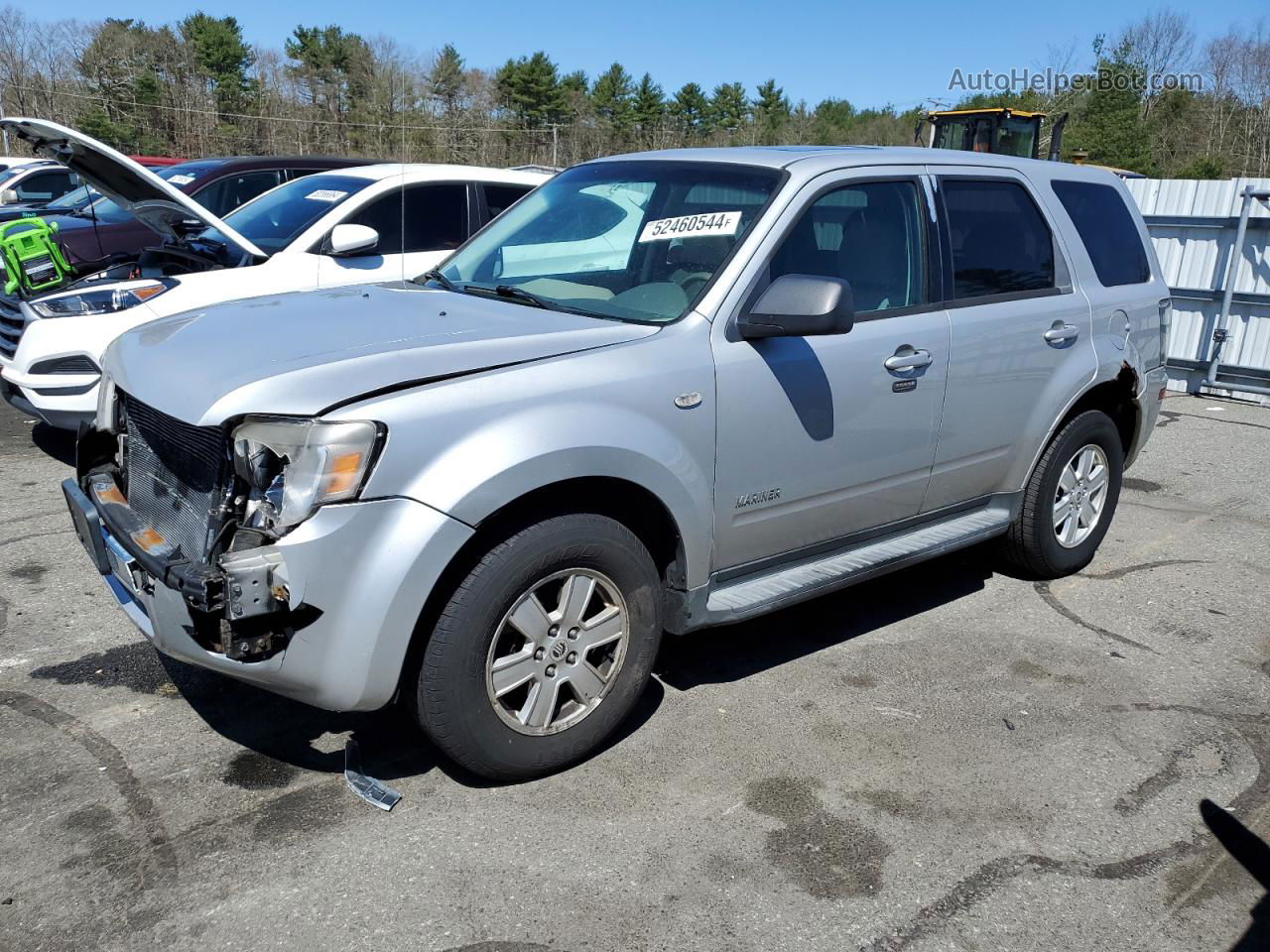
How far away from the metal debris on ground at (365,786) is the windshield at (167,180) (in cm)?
611

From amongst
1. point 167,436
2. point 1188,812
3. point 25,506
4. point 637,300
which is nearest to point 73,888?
point 167,436

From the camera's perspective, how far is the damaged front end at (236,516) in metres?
2.70

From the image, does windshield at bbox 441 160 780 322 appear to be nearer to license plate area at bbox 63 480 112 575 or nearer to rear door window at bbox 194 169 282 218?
license plate area at bbox 63 480 112 575

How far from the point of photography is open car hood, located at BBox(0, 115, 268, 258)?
568 cm

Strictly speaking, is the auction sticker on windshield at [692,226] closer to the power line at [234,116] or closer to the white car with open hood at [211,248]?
the white car with open hood at [211,248]

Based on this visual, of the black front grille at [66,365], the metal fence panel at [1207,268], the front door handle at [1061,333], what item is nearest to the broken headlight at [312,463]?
the front door handle at [1061,333]

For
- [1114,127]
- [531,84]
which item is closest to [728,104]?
[531,84]

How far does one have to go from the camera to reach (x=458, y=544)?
2.83 m

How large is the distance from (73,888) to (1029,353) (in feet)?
12.9

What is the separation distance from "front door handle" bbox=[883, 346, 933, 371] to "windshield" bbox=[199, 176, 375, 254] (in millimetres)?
4551

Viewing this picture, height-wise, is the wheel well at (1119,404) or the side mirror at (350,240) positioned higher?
the side mirror at (350,240)

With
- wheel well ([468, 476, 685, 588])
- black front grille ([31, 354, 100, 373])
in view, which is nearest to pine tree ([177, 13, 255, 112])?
black front grille ([31, 354, 100, 373])

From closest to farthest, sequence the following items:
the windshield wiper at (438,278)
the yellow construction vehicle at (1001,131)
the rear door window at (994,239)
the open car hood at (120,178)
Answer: the windshield wiper at (438,278) < the rear door window at (994,239) < the open car hood at (120,178) < the yellow construction vehicle at (1001,131)

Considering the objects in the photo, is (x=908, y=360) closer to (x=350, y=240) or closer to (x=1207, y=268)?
(x=350, y=240)
